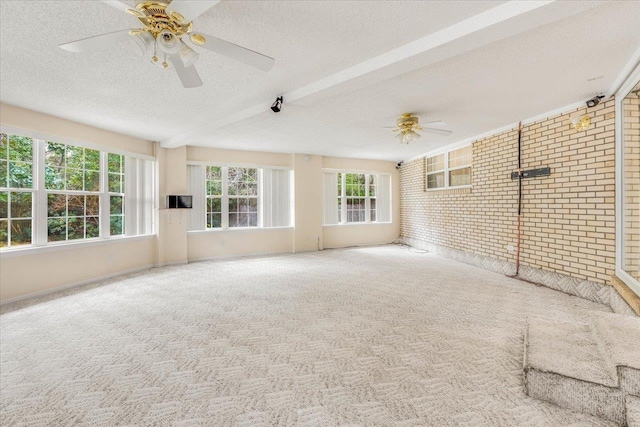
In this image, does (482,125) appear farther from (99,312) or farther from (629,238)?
(99,312)

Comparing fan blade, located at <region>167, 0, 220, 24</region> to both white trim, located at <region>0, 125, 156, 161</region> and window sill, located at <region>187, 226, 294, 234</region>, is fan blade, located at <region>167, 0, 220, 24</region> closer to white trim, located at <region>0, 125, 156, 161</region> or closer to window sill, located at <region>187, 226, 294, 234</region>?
white trim, located at <region>0, 125, 156, 161</region>

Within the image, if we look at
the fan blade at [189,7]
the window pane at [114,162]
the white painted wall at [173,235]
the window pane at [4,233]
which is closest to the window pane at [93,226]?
the white painted wall at [173,235]

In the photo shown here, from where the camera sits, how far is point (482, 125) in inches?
207

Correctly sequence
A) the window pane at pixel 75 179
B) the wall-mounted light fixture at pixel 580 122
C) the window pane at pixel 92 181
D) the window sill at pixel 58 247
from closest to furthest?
the wall-mounted light fixture at pixel 580 122, the window sill at pixel 58 247, the window pane at pixel 75 179, the window pane at pixel 92 181

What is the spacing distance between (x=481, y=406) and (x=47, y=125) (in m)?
6.27

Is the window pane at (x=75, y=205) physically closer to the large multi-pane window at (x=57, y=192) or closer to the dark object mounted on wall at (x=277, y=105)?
the large multi-pane window at (x=57, y=192)

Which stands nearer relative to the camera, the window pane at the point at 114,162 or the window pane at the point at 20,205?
the window pane at the point at 20,205

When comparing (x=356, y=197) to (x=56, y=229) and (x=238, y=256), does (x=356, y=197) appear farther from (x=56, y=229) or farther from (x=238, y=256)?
(x=56, y=229)

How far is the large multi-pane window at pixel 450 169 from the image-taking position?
21.5 ft

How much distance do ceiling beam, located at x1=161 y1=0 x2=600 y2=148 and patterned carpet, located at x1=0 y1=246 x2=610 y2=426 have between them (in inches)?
101

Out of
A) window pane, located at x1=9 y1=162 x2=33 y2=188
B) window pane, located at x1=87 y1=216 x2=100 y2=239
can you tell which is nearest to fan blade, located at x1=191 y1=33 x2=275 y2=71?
window pane, located at x1=9 y1=162 x2=33 y2=188

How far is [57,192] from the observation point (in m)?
4.67

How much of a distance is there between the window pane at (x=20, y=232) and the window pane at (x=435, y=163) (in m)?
8.07

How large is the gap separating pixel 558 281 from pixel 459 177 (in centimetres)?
309
